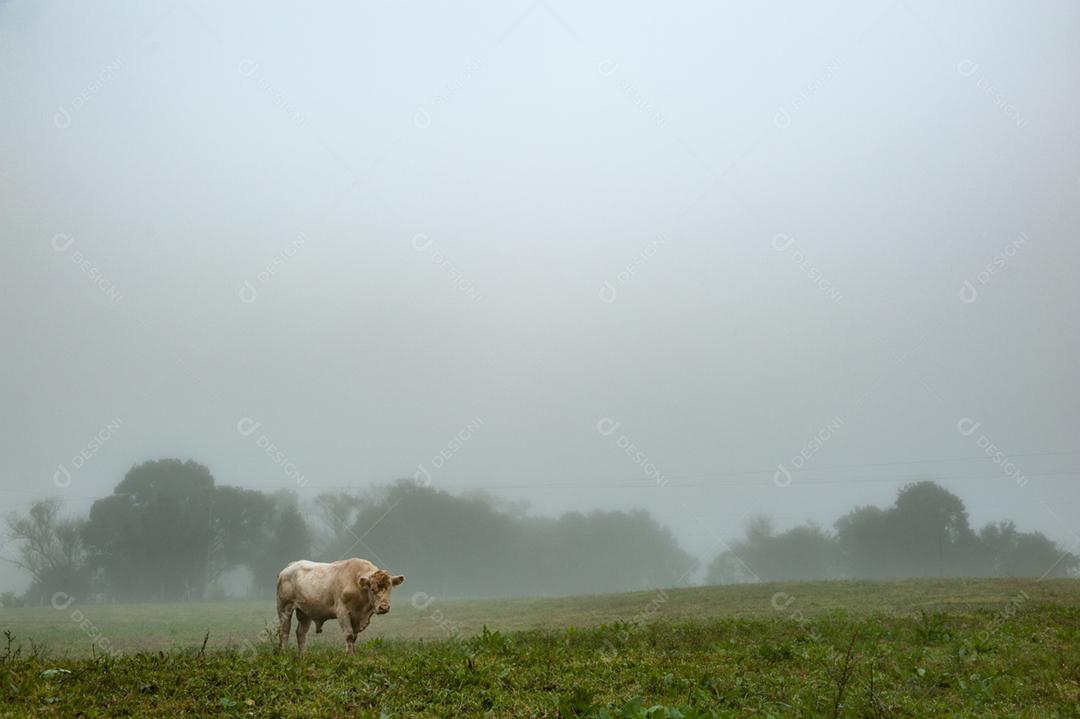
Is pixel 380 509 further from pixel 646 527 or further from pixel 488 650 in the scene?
pixel 488 650

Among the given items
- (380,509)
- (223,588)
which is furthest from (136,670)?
(380,509)

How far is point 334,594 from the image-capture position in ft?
62.6

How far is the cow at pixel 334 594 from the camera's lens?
18.7 metres

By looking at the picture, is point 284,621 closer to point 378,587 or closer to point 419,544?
point 378,587

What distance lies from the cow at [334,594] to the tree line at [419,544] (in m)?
65.9

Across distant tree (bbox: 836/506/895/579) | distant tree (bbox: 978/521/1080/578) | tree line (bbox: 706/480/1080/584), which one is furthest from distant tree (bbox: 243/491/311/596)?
distant tree (bbox: 978/521/1080/578)

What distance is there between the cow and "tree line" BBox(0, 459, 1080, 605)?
65.9 m

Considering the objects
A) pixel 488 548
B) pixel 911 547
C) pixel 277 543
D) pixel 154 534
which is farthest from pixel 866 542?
pixel 154 534

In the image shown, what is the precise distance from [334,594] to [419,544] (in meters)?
98.6

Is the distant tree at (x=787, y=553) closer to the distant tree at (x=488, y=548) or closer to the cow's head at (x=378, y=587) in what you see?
the distant tree at (x=488, y=548)

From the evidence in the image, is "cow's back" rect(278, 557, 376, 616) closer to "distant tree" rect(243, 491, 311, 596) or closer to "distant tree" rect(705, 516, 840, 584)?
"distant tree" rect(243, 491, 311, 596)

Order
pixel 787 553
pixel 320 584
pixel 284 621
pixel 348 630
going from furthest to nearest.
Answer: pixel 787 553
pixel 284 621
pixel 320 584
pixel 348 630

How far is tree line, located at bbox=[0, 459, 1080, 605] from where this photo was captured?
3679 inches

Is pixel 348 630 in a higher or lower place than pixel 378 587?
lower
